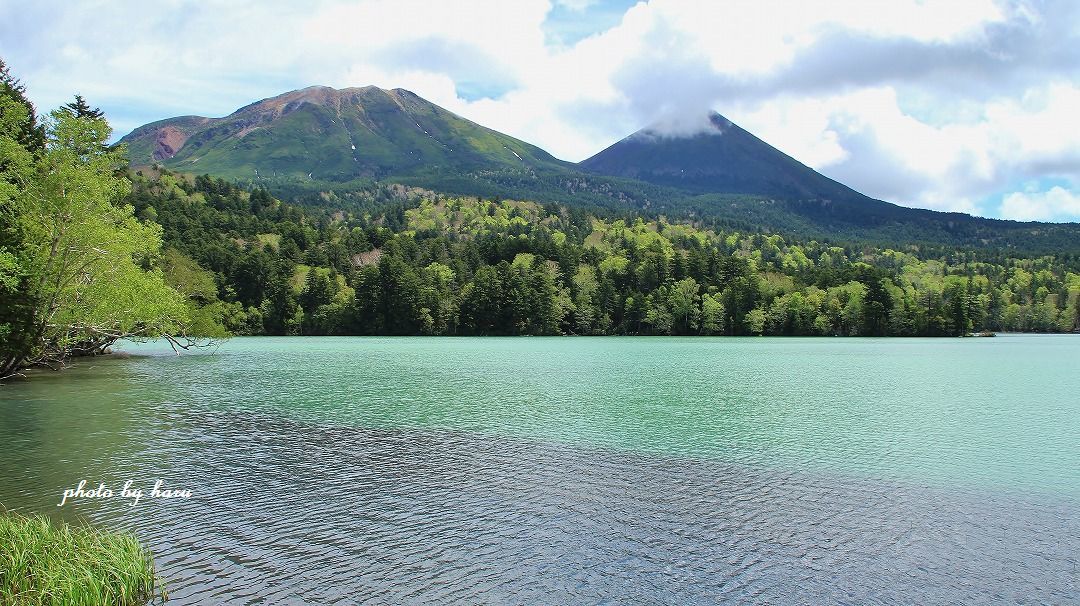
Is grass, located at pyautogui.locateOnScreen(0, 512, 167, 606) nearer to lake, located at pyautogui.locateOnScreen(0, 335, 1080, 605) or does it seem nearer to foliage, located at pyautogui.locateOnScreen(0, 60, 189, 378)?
lake, located at pyautogui.locateOnScreen(0, 335, 1080, 605)

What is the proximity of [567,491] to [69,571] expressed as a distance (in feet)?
39.4

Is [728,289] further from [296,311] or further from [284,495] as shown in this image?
[284,495]

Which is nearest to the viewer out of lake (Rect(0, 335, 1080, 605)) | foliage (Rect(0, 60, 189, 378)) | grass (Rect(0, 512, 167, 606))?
grass (Rect(0, 512, 167, 606))

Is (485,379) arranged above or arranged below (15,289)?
below

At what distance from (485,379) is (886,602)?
4109 centimetres

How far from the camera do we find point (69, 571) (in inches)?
429

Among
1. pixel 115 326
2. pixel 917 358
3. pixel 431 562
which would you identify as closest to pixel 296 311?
pixel 115 326

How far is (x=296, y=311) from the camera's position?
151 m

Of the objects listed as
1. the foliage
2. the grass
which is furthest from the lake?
the foliage

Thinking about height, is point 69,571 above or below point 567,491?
above

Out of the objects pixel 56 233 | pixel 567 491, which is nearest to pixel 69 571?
pixel 567 491

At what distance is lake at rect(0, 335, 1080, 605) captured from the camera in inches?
520

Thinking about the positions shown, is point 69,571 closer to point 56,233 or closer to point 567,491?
point 567,491

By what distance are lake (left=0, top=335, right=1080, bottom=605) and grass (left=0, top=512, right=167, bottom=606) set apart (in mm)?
761
